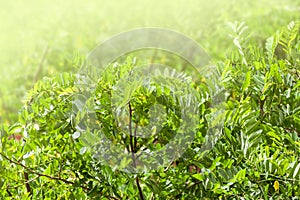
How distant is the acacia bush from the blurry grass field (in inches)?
122

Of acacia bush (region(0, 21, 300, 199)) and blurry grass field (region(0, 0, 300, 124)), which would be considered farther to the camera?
blurry grass field (region(0, 0, 300, 124))

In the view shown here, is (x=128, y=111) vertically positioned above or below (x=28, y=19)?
below

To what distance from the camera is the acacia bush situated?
3.64ft

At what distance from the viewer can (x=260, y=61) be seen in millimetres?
1309

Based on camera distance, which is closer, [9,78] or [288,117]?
[288,117]

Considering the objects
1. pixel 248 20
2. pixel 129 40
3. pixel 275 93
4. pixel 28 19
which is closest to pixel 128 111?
pixel 275 93

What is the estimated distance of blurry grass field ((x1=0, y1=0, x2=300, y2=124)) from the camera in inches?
175

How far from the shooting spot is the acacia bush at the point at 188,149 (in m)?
1.11

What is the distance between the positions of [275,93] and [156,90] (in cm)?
28

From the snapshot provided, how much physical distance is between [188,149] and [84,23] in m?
3.92

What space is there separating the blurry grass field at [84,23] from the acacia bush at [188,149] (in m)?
3.09

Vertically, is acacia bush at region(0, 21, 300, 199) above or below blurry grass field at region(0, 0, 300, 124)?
below

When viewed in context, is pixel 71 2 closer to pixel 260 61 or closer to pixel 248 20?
pixel 248 20

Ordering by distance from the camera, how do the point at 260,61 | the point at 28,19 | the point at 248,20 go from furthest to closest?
the point at 28,19
the point at 248,20
the point at 260,61
